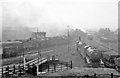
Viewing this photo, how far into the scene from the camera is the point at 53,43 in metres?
44.1

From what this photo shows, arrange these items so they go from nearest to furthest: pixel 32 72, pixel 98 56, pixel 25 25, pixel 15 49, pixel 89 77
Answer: pixel 89 77
pixel 32 72
pixel 98 56
pixel 15 49
pixel 25 25

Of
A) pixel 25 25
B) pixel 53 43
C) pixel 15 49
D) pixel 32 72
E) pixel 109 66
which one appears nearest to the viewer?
pixel 32 72

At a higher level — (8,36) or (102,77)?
(8,36)

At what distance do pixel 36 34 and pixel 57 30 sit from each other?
82.7 ft

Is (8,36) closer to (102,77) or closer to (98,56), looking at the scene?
(98,56)

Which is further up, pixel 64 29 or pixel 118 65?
pixel 64 29

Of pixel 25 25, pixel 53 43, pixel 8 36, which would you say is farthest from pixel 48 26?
pixel 53 43

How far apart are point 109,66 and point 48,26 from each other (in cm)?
5795

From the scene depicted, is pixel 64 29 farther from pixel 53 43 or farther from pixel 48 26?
pixel 53 43

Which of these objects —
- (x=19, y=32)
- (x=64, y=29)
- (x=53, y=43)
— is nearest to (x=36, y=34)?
(x=53, y=43)

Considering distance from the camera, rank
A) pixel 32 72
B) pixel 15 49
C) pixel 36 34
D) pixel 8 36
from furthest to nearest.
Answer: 1. pixel 8 36
2. pixel 36 34
3. pixel 15 49
4. pixel 32 72

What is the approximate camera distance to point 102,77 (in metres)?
12.4

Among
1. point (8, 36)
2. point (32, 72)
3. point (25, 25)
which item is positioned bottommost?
point (32, 72)

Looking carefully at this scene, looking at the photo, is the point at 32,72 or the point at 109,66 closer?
the point at 32,72
